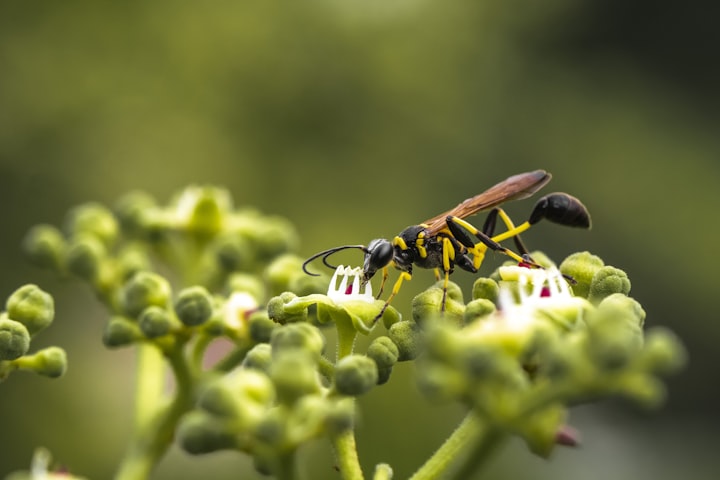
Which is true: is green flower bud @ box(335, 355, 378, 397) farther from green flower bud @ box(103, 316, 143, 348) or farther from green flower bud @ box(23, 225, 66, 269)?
green flower bud @ box(23, 225, 66, 269)

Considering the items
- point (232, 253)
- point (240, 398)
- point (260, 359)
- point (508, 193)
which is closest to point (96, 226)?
point (232, 253)

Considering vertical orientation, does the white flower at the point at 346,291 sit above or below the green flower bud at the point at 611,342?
above

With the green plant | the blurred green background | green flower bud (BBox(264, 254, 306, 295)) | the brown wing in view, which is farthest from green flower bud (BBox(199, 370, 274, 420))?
the blurred green background

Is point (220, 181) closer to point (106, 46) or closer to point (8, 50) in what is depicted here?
point (106, 46)

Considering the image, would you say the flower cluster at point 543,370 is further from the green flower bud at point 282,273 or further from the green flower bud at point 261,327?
the green flower bud at point 282,273

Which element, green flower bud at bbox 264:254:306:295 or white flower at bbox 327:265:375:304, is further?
green flower bud at bbox 264:254:306:295

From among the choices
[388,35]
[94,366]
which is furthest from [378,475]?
[388,35]

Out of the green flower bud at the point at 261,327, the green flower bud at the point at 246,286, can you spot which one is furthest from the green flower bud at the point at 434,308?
the green flower bud at the point at 246,286
